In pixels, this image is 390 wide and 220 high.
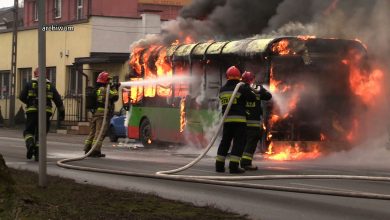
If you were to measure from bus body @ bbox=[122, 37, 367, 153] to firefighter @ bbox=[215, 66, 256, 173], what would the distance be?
10.7 ft

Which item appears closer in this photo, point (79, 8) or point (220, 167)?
point (220, 167)

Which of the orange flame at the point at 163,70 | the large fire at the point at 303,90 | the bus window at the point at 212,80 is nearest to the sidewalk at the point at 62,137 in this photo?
the orange flame at the point at 163,70

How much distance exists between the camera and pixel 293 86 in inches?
599

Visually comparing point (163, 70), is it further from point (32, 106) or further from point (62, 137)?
point (62, 137)

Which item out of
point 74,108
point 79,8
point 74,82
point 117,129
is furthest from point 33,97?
point 79,8

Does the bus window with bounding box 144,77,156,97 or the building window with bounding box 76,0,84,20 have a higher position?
the building window with bounding box 76,0,84,20

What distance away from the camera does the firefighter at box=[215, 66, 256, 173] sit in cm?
1153

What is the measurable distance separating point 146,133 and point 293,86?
571 centimetres

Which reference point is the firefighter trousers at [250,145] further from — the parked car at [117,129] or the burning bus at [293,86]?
the parked car at [117,129]

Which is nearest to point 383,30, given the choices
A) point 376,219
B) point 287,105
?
point 287,105

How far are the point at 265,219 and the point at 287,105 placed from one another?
809 centimetres

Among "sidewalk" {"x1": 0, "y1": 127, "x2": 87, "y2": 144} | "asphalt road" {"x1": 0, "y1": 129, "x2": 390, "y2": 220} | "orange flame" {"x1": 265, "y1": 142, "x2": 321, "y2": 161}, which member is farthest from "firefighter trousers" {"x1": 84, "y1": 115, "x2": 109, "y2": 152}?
"sidewalk" {"x1": 0, "y1": 127, "x2": 87, "y2": 144}

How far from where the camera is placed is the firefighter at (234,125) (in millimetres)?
11531

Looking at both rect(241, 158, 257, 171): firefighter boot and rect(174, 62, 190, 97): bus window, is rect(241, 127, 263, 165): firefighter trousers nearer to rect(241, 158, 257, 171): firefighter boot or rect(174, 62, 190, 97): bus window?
rect(241, 158, 257, 171): firefighter boot
